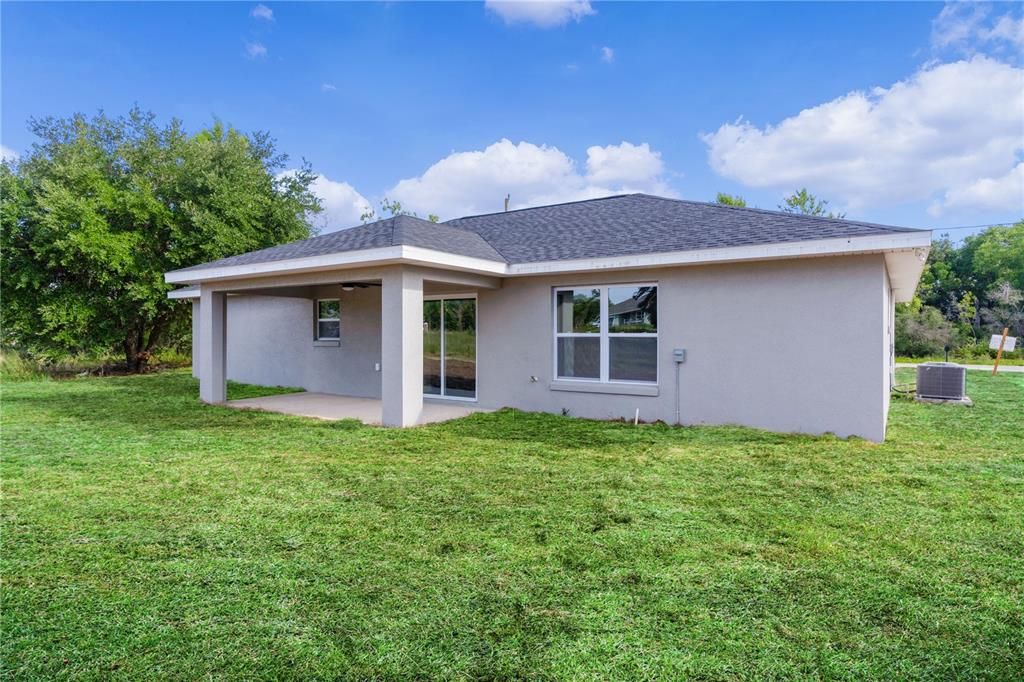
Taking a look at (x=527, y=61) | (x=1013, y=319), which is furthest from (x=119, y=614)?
(x=1013, y=319)

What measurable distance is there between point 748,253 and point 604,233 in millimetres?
2944

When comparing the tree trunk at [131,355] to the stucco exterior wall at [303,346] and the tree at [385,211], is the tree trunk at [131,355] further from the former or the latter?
the tree at [385,211]

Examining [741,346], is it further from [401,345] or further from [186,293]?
[186,293]

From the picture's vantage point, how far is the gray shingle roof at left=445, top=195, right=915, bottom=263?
24.6 feet

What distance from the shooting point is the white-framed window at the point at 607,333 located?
8.55 metres

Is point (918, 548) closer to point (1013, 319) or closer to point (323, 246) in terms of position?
point (323, 246)

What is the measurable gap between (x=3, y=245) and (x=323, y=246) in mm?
13706

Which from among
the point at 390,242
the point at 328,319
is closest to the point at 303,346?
the point at 328,319

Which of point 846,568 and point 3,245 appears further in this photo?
point 3,245

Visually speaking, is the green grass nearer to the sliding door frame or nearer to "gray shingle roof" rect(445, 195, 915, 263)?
"gray shingle roof" rect(445, 195, 915, 263)

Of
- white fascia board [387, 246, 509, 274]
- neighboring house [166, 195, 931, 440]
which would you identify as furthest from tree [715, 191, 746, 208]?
white fascia board [387, 246, 509, 274]

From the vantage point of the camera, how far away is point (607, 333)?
884 cm

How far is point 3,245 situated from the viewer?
16.3m

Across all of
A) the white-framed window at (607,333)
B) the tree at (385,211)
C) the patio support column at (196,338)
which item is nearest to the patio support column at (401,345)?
the white-framed window at (607,333)
